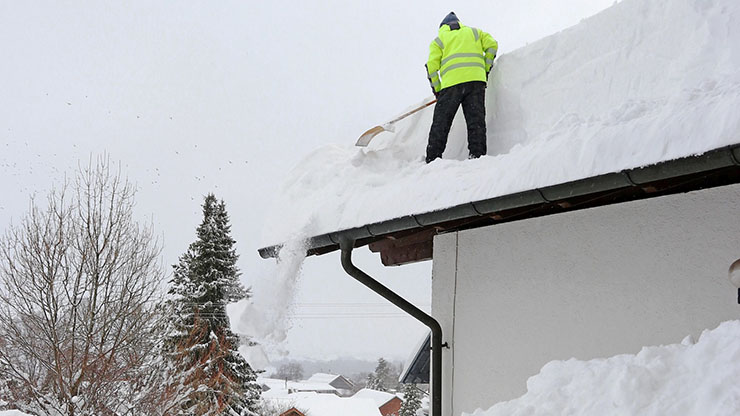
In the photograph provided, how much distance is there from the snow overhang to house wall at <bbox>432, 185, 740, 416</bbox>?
0.19 ft

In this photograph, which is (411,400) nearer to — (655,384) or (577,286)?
(577,286)

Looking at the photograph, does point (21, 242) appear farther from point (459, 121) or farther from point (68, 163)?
point (459, 121)

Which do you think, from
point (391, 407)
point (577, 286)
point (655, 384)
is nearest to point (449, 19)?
point (577, 286)

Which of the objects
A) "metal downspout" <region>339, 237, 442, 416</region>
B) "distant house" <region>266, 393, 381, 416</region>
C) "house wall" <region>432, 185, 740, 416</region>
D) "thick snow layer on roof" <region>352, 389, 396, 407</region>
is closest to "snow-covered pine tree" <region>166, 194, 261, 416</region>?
"metal downspout" <region>339, 237, 442, 416</region>

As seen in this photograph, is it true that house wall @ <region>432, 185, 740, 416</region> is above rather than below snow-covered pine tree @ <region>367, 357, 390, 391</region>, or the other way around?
below

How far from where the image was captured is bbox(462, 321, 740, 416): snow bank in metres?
1.88

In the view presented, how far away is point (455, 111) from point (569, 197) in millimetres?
1867

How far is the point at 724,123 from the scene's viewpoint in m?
1.84

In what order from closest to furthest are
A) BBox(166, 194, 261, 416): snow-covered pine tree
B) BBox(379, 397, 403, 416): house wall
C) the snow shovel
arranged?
the snow shovel
BBox(166, 194, 261, 416): snow-covered pine tree
BBox(379, 397, 403, 416): house wall

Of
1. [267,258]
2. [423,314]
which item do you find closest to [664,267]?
[423,314]

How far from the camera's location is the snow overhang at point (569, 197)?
192cm

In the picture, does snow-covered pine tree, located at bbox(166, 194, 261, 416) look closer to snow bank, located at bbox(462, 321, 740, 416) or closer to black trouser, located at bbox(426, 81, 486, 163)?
black trouser, located at bbox(426, 81, 486, 163)

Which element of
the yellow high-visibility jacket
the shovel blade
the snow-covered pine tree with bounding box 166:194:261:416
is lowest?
the shovel blade

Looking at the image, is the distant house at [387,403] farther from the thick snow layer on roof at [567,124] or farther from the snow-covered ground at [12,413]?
the thick snow layer on roof at [567,124]
